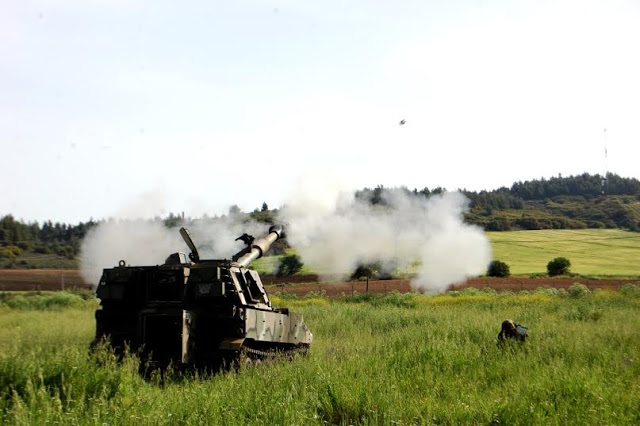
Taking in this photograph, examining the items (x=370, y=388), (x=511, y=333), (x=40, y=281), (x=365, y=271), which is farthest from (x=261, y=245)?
(x=40, y=281)

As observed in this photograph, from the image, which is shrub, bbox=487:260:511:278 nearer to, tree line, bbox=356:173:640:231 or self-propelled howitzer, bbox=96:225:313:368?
tree line, bbox=356:173:640:231

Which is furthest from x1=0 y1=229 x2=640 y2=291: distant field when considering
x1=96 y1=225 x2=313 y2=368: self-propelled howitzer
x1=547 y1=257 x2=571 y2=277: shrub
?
x1=96 y1=225 x2=313 y2=368: self-propelled howitzer

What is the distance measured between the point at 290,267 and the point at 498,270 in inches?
650

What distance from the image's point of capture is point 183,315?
41.8 feet

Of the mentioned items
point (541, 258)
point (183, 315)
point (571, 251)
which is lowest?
point (541, 258)

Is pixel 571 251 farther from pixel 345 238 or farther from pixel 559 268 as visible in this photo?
pixel 345 238

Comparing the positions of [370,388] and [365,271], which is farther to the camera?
[365,271]

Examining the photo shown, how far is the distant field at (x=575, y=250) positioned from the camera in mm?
58594

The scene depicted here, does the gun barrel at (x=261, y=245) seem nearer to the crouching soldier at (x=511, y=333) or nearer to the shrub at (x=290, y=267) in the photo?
the crouching soldier at (x=511, y=333)

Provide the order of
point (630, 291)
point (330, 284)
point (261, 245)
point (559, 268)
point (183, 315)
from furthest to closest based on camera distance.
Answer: point (559, 268) < point (330, 284) < point (630, 291) < point (261, 245) < point (183, 315)

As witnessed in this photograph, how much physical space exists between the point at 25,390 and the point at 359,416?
14.3ft

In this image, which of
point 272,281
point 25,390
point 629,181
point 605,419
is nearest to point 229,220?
point 25,390

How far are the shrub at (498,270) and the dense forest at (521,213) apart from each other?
8.62 metres

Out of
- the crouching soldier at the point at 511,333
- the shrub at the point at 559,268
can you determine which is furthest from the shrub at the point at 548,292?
the crouching soldier at the point at 511,333
